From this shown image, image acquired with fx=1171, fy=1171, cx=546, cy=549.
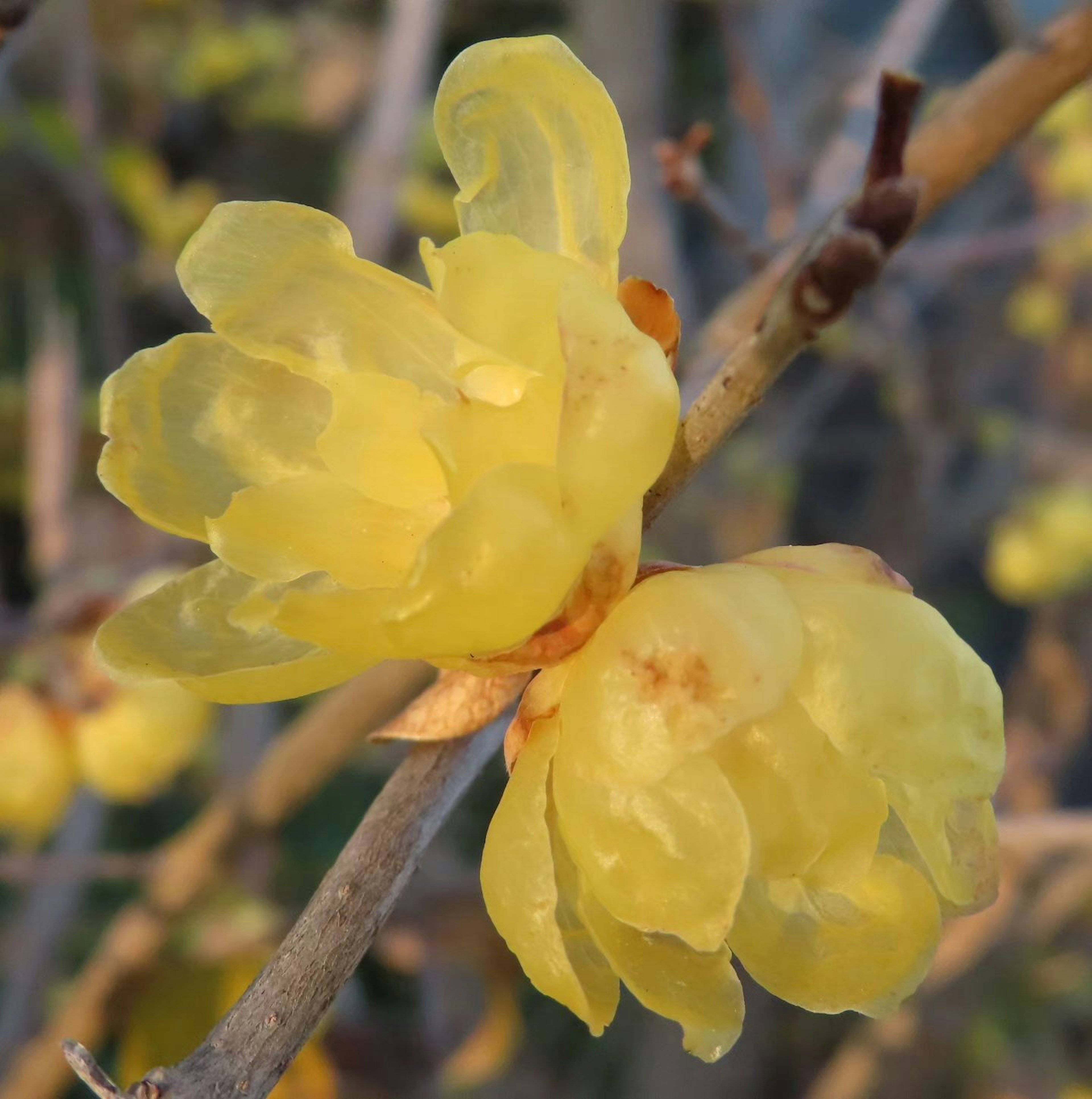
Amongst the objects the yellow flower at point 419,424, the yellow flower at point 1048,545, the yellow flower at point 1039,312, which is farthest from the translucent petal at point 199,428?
the yellow flower at point 1039,312

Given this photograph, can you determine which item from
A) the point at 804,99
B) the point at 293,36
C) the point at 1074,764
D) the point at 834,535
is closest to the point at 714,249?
the point at 804,99

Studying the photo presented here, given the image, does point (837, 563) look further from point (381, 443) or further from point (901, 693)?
point (381, 443)

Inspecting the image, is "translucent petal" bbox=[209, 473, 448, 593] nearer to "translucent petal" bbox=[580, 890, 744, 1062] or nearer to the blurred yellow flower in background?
"translucent petal" bbox=[580, 890, 744, 1062]

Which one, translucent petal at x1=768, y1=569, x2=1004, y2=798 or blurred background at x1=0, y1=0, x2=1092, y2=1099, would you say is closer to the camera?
translucent petal at x1=768, y1=569, x2=1004, y2=798

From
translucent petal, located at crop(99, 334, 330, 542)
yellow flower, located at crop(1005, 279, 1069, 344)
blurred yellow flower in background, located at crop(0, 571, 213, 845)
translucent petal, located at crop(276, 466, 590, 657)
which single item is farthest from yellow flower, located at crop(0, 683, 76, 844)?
yellow flower, located at crop(1005, 279, 1069, 344)

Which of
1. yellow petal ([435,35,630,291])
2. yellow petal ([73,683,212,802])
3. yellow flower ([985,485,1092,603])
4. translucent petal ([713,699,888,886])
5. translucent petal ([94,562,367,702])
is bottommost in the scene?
yellow flower ([985,485,1092,603])

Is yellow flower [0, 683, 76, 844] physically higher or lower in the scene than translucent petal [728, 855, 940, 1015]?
lower

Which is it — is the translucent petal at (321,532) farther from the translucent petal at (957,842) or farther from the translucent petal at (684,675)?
the translucent petal at (957,842)
